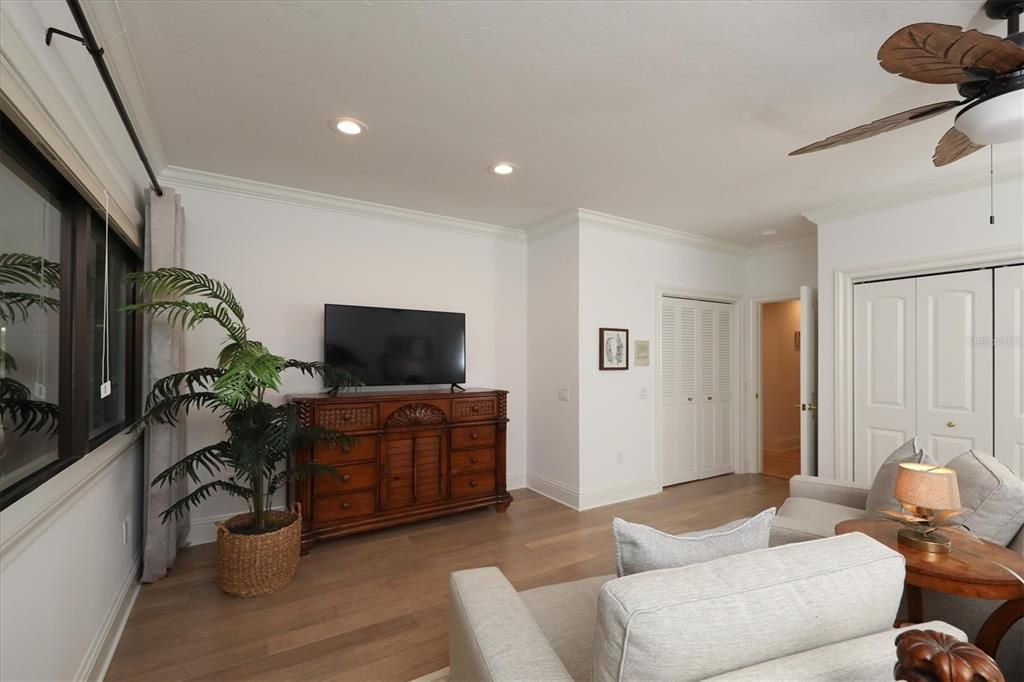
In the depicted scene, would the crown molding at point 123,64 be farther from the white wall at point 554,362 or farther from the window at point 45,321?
the white wall at point 554,362

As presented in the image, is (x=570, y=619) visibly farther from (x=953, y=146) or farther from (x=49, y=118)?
(x=953, y=146)

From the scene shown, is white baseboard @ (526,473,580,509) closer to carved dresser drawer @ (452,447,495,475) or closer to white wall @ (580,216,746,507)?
white wall @ (580,216,746,507)

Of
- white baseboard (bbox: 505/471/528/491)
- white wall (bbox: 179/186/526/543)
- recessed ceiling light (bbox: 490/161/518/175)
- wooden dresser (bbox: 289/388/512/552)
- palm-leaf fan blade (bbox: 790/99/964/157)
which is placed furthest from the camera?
white baseboard (bbox: 505/471/528/491)

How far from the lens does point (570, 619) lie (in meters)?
1.58

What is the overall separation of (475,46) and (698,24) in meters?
0.90

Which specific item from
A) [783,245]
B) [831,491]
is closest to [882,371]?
[831,491]

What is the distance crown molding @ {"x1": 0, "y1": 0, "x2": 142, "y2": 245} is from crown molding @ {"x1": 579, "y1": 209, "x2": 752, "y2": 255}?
126 inches

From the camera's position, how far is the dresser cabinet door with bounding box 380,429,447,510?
11.3 ft

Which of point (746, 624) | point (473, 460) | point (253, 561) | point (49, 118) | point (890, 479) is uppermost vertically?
point (49, 118)

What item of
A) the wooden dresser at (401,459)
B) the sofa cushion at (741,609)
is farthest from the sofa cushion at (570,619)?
the wooden dresser at (401,459)

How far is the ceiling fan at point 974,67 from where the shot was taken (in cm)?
135

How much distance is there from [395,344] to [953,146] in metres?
3.50

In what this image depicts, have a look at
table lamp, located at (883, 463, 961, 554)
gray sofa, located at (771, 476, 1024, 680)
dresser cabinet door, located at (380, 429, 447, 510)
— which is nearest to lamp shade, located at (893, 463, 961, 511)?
table lamp, located at (883, 463, 961, 554)

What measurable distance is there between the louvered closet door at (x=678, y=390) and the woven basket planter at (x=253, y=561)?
140 inches
